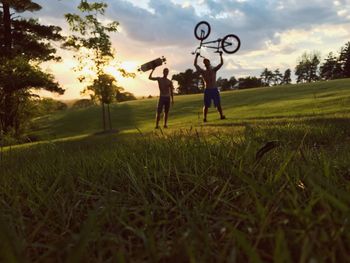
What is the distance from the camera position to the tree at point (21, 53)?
2989 cm

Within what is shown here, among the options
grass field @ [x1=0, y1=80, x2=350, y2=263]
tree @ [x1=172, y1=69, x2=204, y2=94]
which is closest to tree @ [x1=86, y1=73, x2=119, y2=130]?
grass field @ [x1=0, y1=80, x2=350, y2=263]

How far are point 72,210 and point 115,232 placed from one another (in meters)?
0.37

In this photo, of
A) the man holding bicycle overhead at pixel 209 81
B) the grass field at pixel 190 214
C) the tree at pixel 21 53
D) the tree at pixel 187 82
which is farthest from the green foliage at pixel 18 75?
the tree at pixel 187 82

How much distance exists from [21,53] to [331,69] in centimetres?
13869

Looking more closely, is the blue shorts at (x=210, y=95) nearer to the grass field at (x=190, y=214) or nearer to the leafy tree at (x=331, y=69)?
the grass field at (x=190, y=214)

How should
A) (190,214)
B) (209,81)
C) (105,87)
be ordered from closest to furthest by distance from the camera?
(190,214) → (209,81) → (105,87)

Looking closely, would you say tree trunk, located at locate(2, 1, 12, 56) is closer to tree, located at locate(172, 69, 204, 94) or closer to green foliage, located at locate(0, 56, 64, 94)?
green foliage, located at locate(0, 56, 64, 94)

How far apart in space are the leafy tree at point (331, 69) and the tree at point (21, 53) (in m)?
120

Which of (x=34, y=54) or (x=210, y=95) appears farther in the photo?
(x=34, y=54)

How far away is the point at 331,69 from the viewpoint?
489 feet

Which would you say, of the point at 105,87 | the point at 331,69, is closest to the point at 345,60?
the point at 331,69

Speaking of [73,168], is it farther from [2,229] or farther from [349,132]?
[349,132]

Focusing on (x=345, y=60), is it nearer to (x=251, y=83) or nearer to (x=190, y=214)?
(x=251, y=83)

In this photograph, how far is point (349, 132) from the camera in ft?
22.9
